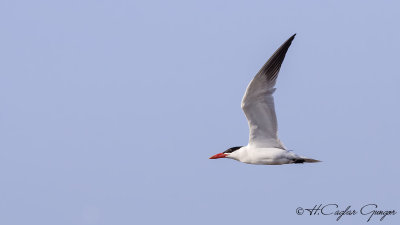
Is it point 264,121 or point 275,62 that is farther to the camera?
point 264,121

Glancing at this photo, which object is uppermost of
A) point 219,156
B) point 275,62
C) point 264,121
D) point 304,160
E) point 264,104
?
point 275,62

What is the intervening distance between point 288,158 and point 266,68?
1983 millimetres

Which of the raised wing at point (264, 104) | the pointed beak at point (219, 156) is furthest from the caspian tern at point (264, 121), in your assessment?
the pointed beak at point (219, 156)

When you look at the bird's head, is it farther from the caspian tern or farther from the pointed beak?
the caspian tern

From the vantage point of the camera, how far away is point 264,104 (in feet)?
57.9

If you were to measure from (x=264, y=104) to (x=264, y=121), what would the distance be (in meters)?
0.46

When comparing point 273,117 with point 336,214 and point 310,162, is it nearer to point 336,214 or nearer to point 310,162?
point 310,162

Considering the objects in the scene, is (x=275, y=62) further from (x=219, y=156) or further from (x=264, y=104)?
(x=219, y=156)

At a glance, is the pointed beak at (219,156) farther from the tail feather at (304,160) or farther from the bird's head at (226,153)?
the tail feather at (304,160)

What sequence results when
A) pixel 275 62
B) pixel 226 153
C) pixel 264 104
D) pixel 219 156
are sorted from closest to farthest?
1. pixel 264 104
2. pixel 275 62
3. pixel 226 153
4. pixel 219 156

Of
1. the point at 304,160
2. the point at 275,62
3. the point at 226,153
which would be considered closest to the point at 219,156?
the point at 226,153

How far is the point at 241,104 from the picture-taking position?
1766cm

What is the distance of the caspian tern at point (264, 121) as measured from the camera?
17.5 m

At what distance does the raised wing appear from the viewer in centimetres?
1753
